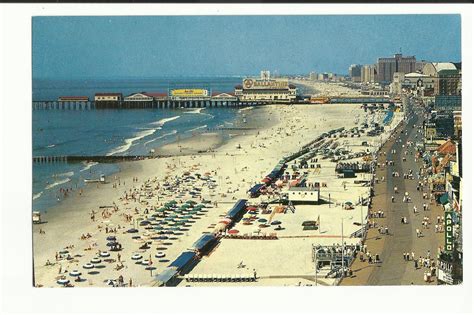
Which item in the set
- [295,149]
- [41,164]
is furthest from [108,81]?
[295,149]

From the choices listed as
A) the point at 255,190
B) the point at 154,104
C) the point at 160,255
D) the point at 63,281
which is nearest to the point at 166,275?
the point at 160,255

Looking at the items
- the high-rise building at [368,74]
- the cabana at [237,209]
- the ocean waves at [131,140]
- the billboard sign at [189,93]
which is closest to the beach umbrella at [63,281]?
the cabana at [237,209]

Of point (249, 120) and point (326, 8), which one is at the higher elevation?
point (326, 8)

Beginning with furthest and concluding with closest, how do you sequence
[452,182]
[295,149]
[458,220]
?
[295,149] → [452,182] → [458,220]

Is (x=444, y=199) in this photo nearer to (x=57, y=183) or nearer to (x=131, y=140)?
(x=57, y=183)

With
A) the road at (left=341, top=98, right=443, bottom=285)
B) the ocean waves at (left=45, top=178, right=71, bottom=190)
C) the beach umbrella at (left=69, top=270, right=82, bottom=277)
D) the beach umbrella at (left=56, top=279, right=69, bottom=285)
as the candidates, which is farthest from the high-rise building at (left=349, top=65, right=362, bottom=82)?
the beach umbrella at (left=56, top=279, right=69, bottom=285)
